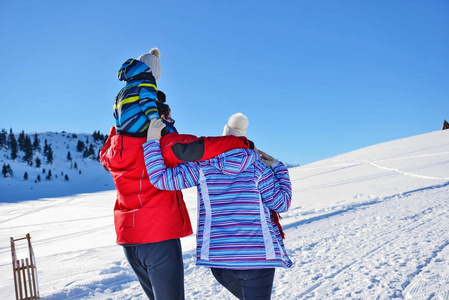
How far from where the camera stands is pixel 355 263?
423 centimetres

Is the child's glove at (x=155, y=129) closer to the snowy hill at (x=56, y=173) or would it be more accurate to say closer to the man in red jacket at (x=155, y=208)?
the man in red jacket at (x=155, y=208)

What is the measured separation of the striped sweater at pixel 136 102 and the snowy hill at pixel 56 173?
117 feet

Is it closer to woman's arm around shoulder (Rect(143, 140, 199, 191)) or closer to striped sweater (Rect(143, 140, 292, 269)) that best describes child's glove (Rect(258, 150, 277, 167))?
striped sweater (Rect(143, 140, 292, 269))

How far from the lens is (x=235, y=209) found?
1741 mm

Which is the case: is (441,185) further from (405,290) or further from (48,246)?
(48,246)

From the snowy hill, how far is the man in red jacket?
117 feet

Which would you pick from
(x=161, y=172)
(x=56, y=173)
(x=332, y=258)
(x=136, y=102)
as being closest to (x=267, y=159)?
(x=161, y=172)

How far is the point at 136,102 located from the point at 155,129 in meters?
0.22

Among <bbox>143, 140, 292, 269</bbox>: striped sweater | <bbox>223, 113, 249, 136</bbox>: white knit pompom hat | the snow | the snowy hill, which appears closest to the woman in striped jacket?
<bbox>143, 140, 292, 269</bbox>: striped sweater

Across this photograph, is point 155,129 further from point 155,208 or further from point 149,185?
point 155,208

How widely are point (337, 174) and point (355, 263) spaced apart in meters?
15.1

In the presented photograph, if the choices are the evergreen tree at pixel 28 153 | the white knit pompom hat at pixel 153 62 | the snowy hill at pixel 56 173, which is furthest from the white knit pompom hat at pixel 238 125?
the evergreen tree at pixel 28 153

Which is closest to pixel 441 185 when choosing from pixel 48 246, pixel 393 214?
pixel 393 214

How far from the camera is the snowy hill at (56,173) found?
38.5 meters
